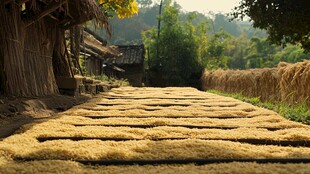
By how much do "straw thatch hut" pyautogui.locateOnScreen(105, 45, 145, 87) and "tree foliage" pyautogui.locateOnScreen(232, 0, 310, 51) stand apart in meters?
17.3

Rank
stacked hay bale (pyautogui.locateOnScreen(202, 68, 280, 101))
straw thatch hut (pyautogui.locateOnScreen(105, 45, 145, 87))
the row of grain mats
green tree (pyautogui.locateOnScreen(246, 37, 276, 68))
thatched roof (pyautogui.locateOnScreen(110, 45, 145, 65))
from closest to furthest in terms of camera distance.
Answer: the row of grain mats < stacked hay bale (pyautogui.locateOnScreen(202, 68, 280, 101)) < straw thatch hut (pyautogui.locateOnScreen(105, 45, 145, 87)) < thatched roof (pyautogui.locateOnScreen(110, 45, 145, 65)) < green tree (pyautogui.locateOnScreen(246, 37, 276, 68))

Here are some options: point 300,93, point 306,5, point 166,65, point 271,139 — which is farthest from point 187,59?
point 271,139

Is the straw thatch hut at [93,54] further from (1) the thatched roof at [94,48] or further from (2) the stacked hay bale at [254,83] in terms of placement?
(2) the stacked hay bale at [254,83]

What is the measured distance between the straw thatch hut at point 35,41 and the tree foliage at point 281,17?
3.10 m

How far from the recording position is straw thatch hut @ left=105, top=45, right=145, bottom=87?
75.1ft

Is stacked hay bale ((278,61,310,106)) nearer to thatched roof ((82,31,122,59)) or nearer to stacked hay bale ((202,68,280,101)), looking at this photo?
stacked hay bale ((202,68,280,101))

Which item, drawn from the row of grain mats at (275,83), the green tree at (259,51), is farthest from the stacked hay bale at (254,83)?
the green tree at (259,51)

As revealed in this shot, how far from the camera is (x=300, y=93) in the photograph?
21.0 feet

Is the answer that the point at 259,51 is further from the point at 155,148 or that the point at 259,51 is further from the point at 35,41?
the point at 155,148

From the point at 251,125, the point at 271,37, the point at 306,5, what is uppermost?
the point at 306,5

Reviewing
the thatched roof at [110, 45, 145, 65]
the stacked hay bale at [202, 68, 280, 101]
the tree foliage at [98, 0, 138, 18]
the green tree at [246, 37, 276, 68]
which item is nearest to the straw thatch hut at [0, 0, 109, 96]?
the tree foliage at [98, 0, 138, 18]

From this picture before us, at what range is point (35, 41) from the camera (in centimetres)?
664

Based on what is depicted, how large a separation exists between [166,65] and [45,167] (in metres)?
22.0

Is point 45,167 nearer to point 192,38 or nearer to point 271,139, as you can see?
point 271,139
